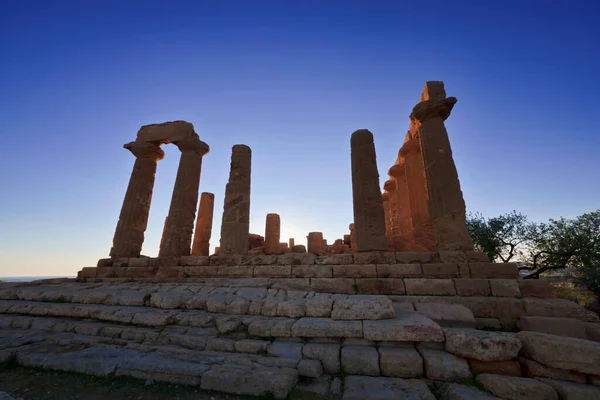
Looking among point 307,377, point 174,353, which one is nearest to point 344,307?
point 307,377

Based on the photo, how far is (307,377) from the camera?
148 inches

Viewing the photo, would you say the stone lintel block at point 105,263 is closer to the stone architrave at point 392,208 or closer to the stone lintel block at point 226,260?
the stone lintel block at point 226,260

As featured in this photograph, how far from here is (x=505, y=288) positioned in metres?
6.35

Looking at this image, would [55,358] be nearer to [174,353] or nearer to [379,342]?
[174,353]

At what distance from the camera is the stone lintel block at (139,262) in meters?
10.7

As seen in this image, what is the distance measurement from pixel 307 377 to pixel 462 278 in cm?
553

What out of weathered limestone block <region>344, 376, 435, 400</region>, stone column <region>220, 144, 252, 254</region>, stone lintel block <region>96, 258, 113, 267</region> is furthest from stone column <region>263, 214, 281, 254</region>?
weathered limestone block <region>344, 376, 435, 400</region>

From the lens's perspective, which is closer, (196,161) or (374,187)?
(374,187)

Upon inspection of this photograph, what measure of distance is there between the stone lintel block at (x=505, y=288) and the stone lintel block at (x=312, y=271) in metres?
4.32

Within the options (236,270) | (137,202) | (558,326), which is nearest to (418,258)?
(558,326)

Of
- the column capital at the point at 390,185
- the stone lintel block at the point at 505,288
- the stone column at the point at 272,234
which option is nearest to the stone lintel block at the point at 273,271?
the stone lintel block at the point at 505,288

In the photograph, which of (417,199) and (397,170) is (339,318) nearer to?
(417,199)

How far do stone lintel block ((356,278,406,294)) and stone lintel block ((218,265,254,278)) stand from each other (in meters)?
3.88

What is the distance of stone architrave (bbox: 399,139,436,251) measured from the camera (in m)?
11.8
